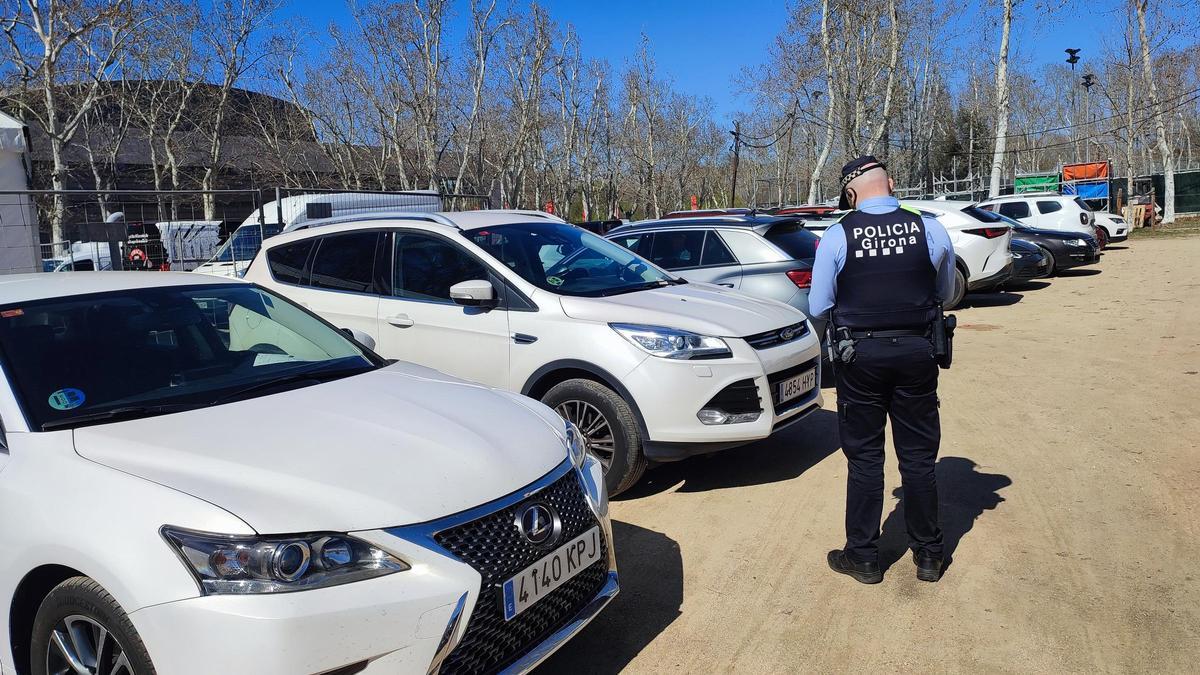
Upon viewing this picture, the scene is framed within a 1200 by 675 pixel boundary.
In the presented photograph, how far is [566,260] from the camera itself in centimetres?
584

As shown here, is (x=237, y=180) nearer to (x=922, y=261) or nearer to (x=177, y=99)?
(x=177, y=99)

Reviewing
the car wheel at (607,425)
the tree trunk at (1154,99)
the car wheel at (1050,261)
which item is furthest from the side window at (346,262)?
the tree trunk at (1154,99)

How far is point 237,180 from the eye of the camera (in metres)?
43.8

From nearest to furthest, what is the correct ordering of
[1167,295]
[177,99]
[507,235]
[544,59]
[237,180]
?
[507,235] < [1167,295] < [177,99] < [544,59] < [237,180]

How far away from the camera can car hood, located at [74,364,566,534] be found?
245 cm

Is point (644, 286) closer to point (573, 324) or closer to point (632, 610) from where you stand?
point (573, 324)

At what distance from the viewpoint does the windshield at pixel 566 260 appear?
5.52 m

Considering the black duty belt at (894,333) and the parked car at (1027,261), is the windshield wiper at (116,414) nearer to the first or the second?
the black duty belt at (894,333)

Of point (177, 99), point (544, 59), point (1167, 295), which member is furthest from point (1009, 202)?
point (177, 99)

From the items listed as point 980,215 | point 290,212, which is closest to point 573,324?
point 290,212

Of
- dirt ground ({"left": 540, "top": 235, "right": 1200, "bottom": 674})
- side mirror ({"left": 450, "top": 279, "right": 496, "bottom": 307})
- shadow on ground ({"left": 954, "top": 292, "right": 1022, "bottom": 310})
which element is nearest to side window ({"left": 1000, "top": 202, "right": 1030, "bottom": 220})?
shadow on ground ({"left": 954, "top": 292, "right": 1022, "bottom": 310})

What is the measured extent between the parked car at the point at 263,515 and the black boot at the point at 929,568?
1.64 metres

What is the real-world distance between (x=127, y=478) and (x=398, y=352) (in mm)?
3349

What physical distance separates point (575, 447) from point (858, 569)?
1.59 meters
